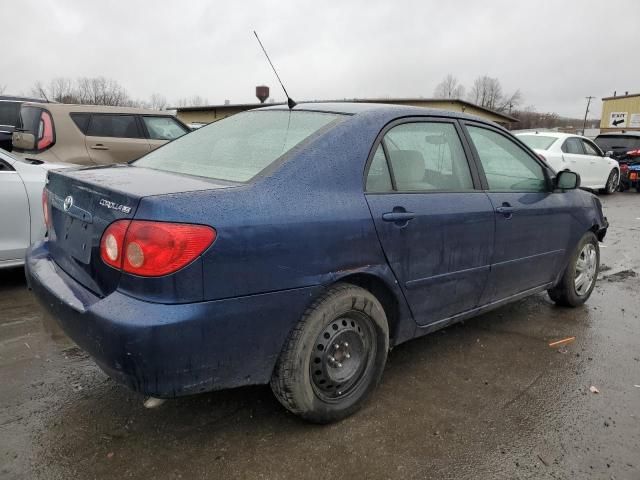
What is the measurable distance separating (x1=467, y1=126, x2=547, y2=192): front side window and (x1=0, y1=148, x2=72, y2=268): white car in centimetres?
363

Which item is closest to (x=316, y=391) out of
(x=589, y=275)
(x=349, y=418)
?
(x=349, y=418)

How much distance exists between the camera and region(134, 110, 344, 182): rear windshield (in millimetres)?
2480

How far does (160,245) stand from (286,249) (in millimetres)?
Answer: 523

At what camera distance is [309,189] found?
2.31 meters

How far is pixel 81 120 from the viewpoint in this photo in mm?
6895

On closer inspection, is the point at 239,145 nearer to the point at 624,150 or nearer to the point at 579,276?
the point at 579,276

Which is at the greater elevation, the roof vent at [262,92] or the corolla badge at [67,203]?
the roof vent at [262,92]

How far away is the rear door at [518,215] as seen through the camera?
130 inches

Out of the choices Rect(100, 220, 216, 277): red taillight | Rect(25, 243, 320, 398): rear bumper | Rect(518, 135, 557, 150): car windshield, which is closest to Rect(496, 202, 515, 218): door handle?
Rect(25, 243, 320, 398): rear bumper

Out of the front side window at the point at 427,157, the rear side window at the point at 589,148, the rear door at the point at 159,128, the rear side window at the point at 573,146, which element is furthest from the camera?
the rear side window at the point at 589,148

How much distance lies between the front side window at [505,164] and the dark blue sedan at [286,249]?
0.08 ft

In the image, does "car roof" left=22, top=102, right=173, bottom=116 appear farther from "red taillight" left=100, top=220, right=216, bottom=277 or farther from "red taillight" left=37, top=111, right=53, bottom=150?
"red taillight" left=100, top=220, right=216, bottom=277

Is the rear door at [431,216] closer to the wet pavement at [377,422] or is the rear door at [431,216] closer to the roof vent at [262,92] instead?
the wet pavement at [377,422]

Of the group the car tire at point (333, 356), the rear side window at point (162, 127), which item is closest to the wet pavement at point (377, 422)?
the car tire at point (333, 356)
